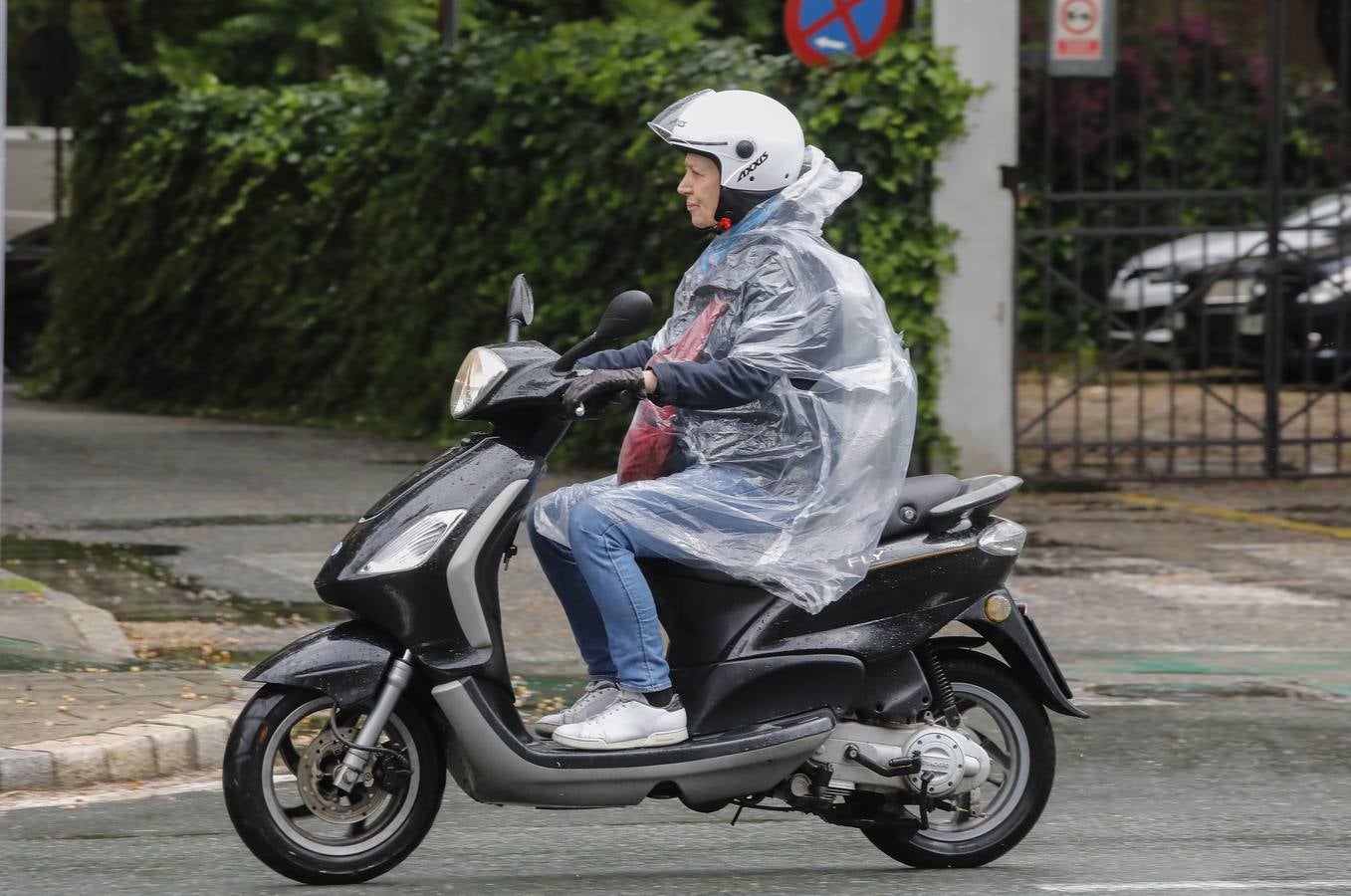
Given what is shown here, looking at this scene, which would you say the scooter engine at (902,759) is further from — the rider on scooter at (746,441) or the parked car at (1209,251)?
the parked car at (1209,251)

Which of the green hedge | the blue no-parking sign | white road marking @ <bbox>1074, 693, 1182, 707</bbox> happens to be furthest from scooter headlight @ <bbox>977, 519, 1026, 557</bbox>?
the green hedge

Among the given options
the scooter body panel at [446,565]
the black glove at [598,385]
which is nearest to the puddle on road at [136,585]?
the scooter body panel at [446,565]

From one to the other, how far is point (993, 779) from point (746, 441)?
3.39 feet

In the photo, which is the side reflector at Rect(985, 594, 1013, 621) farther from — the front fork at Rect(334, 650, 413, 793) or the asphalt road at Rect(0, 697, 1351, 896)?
the front fork at Rect(334, 650, 413, 793)

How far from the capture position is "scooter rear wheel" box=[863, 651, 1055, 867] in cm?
547

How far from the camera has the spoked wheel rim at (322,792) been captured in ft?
16.6

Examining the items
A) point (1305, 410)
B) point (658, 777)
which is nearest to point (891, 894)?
point (658, 777)

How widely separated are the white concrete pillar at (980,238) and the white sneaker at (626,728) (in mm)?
8493

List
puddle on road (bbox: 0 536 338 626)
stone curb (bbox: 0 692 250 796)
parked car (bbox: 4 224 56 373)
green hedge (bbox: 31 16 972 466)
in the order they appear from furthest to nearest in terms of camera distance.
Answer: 1. parked car (bbox: 4 224 56 373)
2. green hedge (bbox: 31 16 972 466)
3. puddle on road (bbox: 0 536 338 626)
4. stone curb (bbox: 0 692 250 796)

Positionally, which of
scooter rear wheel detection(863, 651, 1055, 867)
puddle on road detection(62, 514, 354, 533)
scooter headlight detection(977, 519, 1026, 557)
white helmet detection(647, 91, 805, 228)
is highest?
white helmet detection(647, 91, 805, 228)

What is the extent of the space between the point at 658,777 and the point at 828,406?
937mm

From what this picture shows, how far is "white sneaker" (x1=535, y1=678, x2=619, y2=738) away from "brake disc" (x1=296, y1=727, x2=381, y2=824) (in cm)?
42

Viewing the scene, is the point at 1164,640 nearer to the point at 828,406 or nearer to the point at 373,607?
the point at 828,406

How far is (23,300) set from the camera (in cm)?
2762
